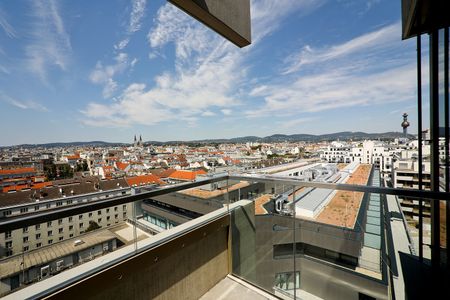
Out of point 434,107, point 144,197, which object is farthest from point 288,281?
point 434,107

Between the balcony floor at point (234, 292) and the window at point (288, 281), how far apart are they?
0.47ft

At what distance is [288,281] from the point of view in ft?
6.05

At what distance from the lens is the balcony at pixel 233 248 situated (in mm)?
1175

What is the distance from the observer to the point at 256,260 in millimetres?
2201

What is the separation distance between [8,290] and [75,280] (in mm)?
265

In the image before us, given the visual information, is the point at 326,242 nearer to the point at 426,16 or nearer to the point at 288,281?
the point at 288,281

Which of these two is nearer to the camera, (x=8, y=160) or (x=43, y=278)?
(x=43, y=278)

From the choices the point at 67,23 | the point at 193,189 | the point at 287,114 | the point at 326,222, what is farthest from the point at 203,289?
the point at 287,114

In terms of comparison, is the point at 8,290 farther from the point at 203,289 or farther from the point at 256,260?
the point at 256,260

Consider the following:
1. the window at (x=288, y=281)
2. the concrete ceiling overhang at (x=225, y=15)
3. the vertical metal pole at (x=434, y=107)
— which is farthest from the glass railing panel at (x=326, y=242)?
the concrete ceiling overhang at (x=225, y=15)

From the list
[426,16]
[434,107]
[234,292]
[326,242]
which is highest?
[426,16]

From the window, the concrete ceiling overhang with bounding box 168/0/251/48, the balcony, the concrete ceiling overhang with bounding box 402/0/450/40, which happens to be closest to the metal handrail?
the balcony

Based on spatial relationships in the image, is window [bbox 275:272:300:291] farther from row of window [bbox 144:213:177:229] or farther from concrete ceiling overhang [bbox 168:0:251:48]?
concrete ceiling overhang [bbox 168:0:251:48]

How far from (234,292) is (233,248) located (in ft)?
1.37
